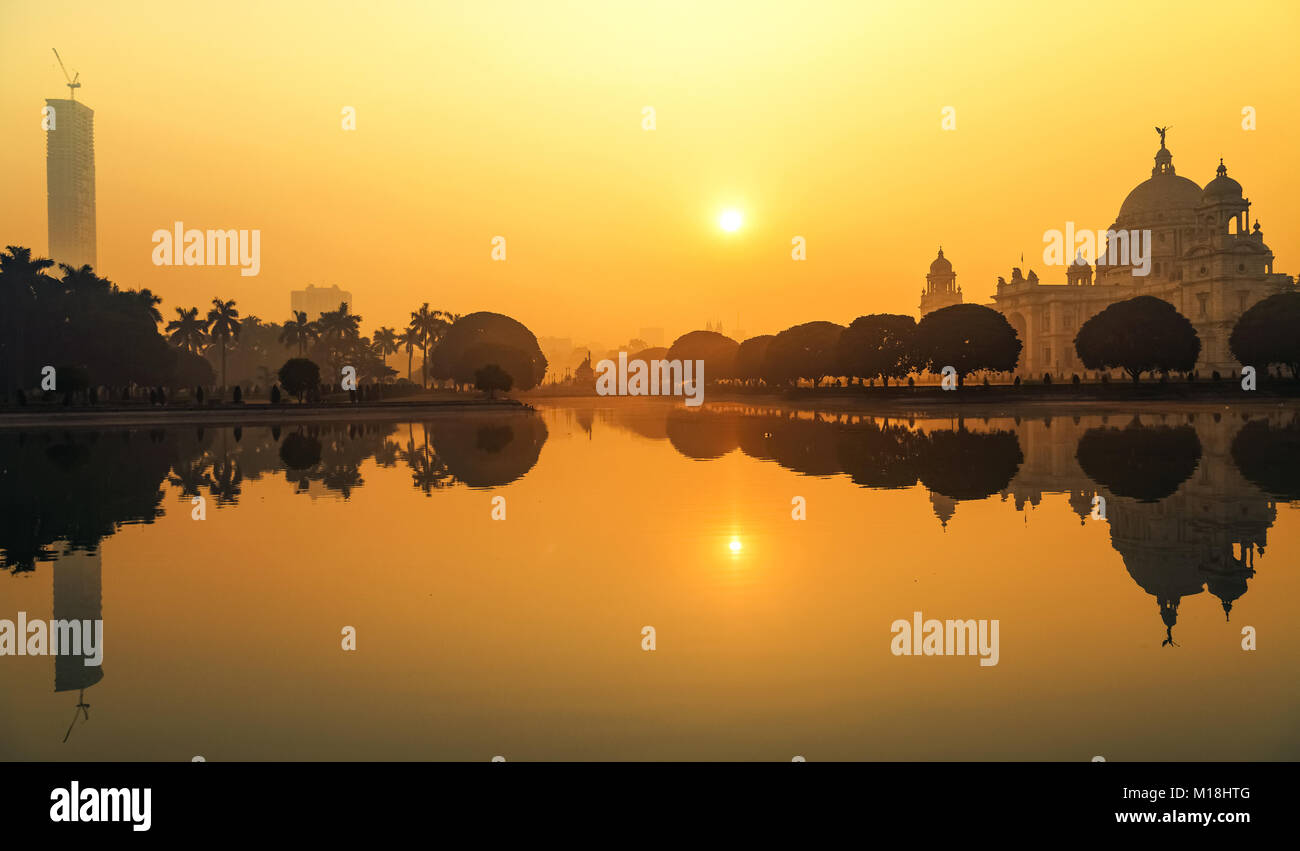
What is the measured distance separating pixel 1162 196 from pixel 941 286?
49.8 metres

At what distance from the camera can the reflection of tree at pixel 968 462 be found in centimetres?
2688

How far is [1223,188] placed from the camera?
411 ft

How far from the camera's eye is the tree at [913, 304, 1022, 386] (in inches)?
3829

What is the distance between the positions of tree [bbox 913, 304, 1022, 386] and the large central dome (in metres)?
65.3

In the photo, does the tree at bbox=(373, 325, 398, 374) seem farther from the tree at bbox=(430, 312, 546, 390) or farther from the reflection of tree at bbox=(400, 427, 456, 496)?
the reflection of tree at bbox=(400, 427, 456, 496)

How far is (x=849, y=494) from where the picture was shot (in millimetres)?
25875

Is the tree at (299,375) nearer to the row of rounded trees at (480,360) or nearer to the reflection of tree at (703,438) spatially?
the row of rounded trees at (480,360)

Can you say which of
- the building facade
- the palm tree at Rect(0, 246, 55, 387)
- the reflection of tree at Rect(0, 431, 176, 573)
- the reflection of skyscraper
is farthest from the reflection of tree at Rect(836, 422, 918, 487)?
the building facade

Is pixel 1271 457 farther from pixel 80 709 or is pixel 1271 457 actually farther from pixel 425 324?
pixel 425 324

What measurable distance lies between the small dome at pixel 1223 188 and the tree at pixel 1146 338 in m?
40.1

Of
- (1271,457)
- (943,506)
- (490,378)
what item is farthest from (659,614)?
(490,378)

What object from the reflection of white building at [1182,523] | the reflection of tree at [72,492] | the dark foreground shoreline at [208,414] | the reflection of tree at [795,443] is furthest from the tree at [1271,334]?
the reflection of tree at [72,492]

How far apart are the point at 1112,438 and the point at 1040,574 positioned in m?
34.3
